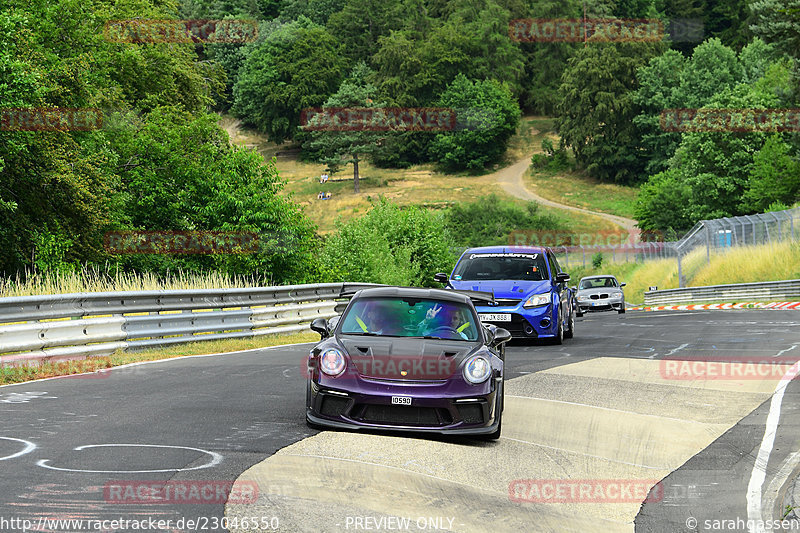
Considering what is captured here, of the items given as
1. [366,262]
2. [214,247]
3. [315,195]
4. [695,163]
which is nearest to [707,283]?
→ [366,262]

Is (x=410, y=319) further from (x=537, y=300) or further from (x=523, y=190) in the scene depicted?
(x=523, y=190)

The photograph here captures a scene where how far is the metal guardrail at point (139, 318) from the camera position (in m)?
13.2

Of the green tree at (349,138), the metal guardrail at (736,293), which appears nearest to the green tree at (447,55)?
the green tree at (349,138)

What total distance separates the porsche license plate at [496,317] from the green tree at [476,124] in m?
111

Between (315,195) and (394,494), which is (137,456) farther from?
(315,195)

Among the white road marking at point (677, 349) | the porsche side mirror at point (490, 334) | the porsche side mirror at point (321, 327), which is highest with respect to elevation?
the porsche side mirror at point (321, 327)

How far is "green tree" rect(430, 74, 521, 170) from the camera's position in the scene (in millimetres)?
129375

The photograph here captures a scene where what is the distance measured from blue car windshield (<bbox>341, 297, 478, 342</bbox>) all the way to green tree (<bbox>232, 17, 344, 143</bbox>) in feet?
437

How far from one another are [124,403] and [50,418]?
3.77 feet

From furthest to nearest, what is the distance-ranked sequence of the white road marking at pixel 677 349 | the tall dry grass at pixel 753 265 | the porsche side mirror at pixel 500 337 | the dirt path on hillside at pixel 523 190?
1. the dirt path on hillside at pixel 523 190
2. the tall dry grass at pixel 753 265
3. the white road marking at pixel 677 349
4. the porsche side mirror at pixel 500 337

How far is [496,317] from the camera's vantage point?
1873 cm

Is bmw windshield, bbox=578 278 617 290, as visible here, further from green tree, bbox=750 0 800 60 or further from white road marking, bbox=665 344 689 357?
white road marking, bbox=665 344 689 357

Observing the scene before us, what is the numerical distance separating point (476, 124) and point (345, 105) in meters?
17.3

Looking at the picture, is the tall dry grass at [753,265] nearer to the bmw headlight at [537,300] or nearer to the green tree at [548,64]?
the bmw headlight at [537,300]
